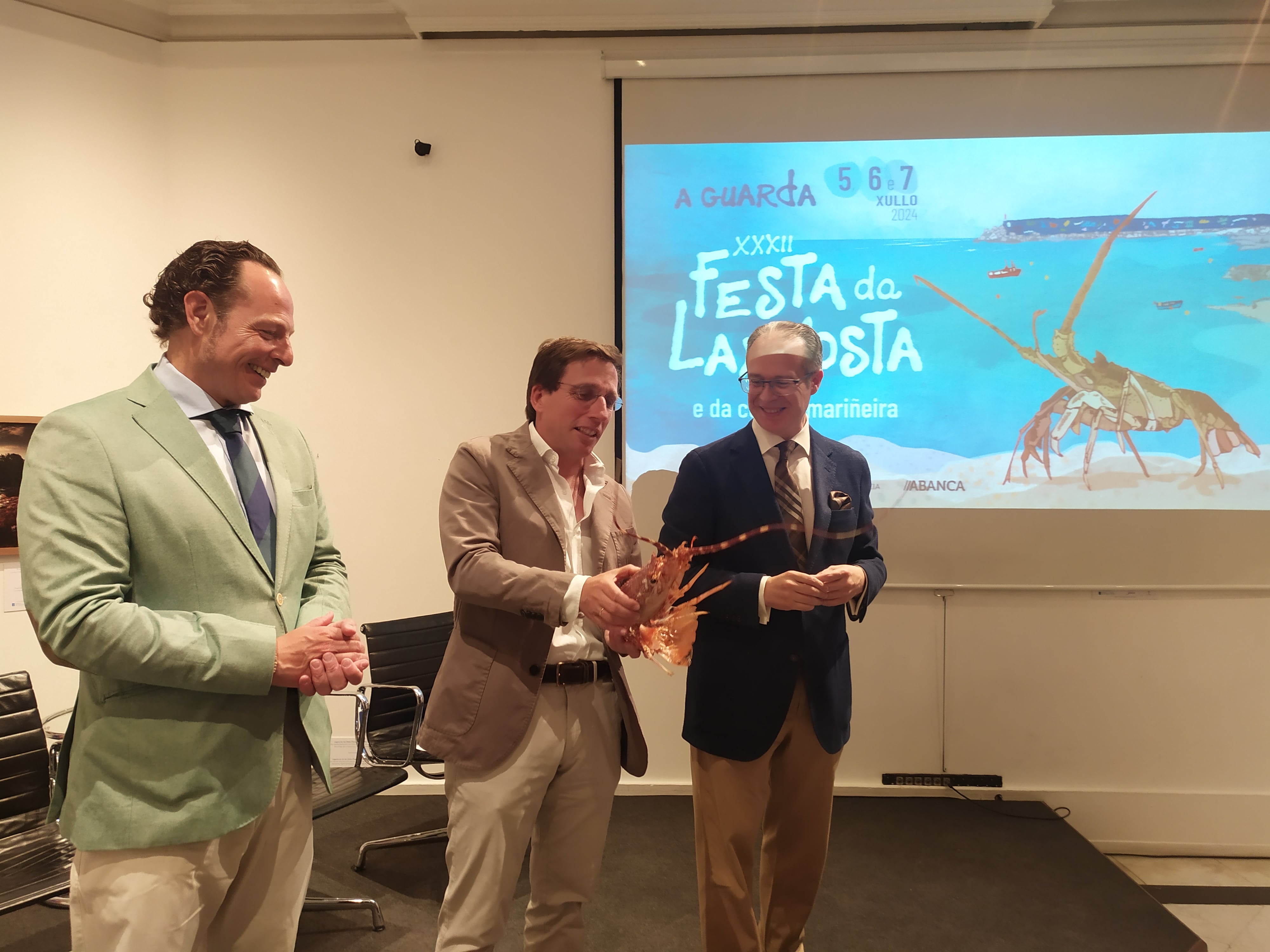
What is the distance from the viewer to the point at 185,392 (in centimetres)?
147

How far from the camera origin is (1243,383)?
3.66m

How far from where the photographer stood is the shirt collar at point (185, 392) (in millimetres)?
1471

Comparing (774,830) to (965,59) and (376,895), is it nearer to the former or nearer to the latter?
(376,895)

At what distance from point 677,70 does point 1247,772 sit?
4.34m

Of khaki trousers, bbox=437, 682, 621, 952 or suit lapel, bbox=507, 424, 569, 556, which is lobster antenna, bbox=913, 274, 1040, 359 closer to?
suit lapel, bbox=507, 424, 569, 556

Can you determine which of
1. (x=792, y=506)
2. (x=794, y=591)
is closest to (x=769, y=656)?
(x=794, y=591)

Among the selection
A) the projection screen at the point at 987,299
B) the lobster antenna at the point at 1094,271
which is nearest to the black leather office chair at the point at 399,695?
the projection screen at the point at 987,299

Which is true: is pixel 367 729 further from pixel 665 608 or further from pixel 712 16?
pixel 712 16

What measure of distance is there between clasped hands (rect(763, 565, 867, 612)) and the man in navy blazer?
0.03 meters

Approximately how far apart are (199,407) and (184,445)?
0.09 meters

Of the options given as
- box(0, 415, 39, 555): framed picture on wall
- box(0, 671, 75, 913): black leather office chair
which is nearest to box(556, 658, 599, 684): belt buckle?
box(0, 671, 75, 913): black leather office chair

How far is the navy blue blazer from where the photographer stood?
212 cm

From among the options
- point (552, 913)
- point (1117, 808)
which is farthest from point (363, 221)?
point (1117, 808)

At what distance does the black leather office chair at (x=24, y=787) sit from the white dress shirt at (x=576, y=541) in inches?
62.6
